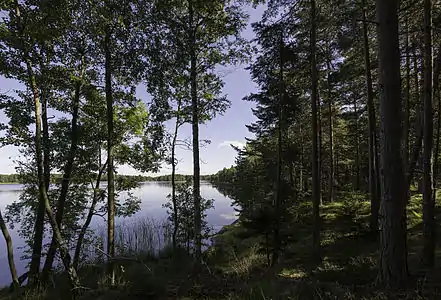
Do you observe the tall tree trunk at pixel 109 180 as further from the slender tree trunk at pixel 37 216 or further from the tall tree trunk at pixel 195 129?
the tall tree trunk at pixel 195 129

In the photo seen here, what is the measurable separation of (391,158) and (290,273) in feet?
13.9

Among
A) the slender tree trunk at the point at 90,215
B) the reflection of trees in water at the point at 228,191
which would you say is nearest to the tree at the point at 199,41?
the slender tree trunk at the point at 90,215

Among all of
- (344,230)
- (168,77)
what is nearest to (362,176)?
(344,230)

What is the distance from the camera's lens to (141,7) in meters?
6.15

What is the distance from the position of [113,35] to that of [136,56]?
1.24m

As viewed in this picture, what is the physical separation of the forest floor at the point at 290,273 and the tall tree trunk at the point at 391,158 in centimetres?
35

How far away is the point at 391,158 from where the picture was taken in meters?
3.67

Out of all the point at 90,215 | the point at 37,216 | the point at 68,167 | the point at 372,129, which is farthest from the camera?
the point at 372,129

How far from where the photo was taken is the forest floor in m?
3.63

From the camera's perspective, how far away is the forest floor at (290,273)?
3.63 meters

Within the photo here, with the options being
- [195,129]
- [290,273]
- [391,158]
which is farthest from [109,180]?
[391,158]

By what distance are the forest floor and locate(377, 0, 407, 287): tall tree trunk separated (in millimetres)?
351

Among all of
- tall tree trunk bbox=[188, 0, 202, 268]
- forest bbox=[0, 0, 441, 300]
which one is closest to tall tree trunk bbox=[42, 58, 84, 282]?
forest bbox=[0, 0, 441, 300]

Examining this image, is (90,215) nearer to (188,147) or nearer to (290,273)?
(188,147)
